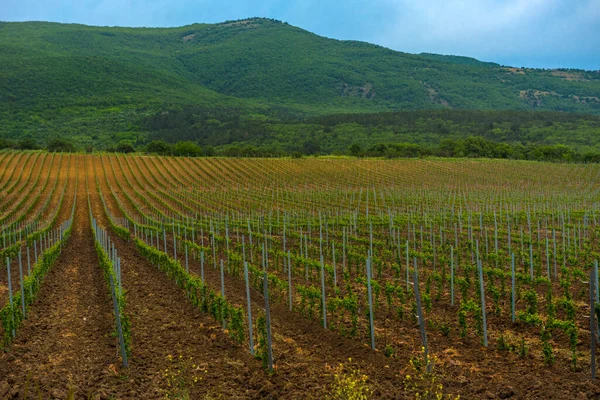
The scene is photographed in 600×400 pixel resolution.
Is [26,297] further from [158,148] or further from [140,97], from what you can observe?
[140,97]

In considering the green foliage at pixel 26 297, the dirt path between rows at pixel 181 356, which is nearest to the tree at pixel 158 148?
the green foliage at pixel 26 297

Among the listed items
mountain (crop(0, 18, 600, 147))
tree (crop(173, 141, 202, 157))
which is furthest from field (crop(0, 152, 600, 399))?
mountain (crop(0, 18, 600, 147))

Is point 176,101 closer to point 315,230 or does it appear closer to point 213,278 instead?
→ point 315,230

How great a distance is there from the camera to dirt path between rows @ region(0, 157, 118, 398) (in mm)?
7344

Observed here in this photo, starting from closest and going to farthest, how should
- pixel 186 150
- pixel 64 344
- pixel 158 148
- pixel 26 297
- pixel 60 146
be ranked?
pixel 64 344 < pixel 26 297 < pixel 60 146 < pixel 186 150 < pixel 158 148

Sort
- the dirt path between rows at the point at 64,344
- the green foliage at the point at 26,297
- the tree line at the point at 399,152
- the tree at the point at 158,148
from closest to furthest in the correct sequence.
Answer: the dirt path between rows at the point at 64,344
the green foliage at the point at 26,297
the tree line at the point at 399,152
the tree at the point at 158,148

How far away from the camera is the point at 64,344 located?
29.4 feet

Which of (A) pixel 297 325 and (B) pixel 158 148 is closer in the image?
(A) pixel 297 325

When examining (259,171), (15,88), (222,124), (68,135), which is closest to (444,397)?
(259,171)

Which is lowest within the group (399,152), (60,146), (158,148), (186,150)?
(399,152)

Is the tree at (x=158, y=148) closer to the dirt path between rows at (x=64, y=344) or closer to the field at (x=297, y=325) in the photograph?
the field at (x=297, y=325)

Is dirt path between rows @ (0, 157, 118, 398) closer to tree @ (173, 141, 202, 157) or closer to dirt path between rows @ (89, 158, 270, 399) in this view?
dirt path between rows @ (89, 158, 270, 399)

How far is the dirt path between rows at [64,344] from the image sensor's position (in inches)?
289

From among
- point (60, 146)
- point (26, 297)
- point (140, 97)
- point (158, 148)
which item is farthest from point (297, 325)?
point (140, 97)
